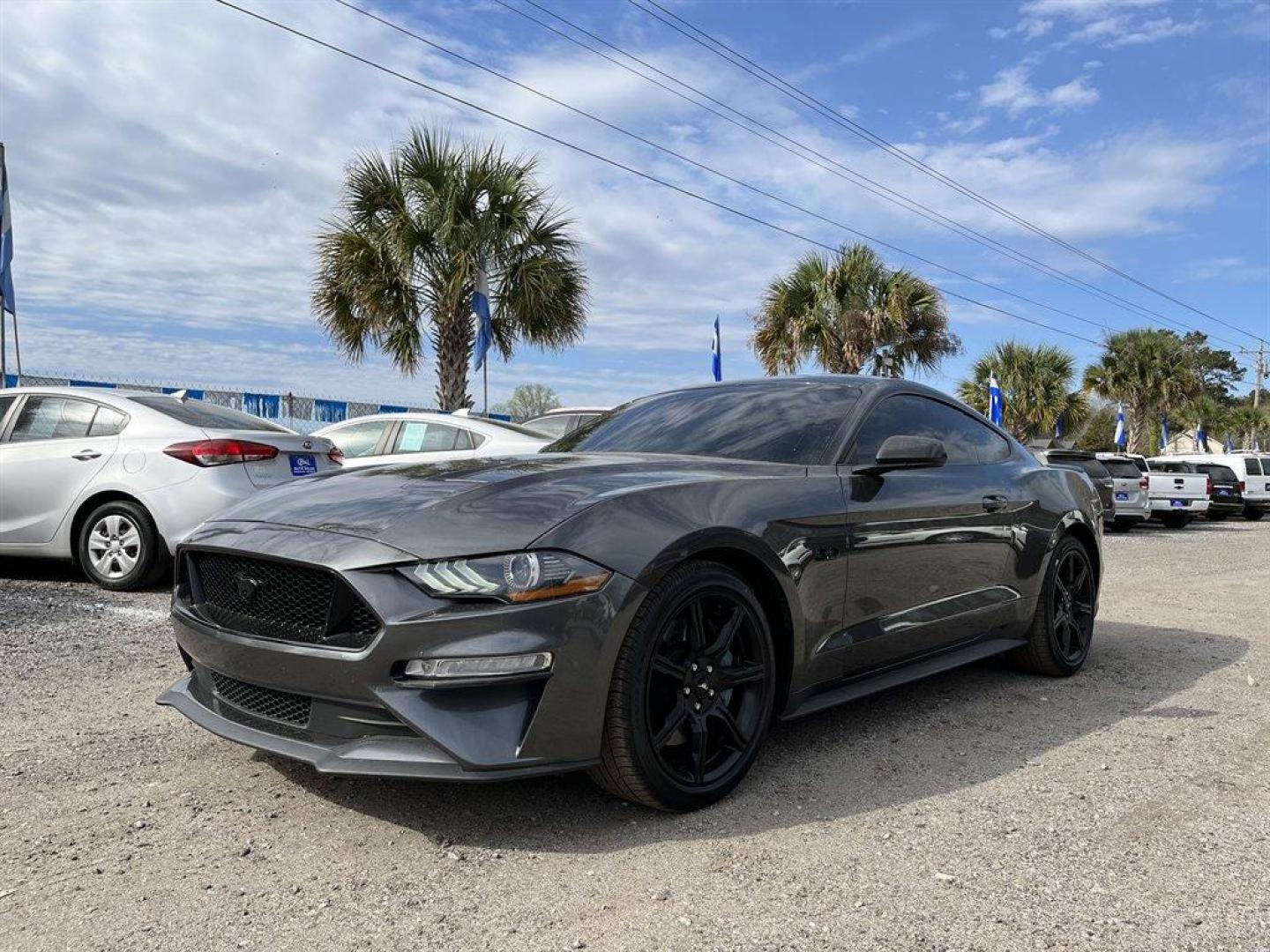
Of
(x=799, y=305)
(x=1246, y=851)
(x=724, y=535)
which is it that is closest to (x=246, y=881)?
(x=724, y=535)

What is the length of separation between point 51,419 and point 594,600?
5.81 metres

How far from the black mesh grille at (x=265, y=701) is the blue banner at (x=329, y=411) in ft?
39.8

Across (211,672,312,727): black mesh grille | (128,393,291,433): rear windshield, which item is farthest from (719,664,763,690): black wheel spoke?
(128,393,291,433): rear windshield

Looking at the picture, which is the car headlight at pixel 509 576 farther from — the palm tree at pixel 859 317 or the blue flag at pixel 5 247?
the palm tree at pixel 859 317

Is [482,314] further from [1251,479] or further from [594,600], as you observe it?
[1251,479]

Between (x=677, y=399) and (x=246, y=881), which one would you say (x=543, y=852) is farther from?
(x=677, y=399)

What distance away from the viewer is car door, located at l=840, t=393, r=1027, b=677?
141 inches

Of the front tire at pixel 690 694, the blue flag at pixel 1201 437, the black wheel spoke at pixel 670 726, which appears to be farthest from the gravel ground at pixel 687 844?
the blue flag at pixel 1201 437

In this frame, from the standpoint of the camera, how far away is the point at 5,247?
41.8 ft

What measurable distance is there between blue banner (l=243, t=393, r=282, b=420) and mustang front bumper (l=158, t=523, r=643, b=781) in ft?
39.5

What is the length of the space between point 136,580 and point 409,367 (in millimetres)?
10441

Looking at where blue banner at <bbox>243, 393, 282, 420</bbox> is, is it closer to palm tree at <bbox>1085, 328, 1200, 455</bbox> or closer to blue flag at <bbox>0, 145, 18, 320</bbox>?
blue flag at <bbox>0, 145, 18, 320</bbox>

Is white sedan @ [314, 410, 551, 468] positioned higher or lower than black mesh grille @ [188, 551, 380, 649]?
higher

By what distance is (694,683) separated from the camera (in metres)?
2.96
